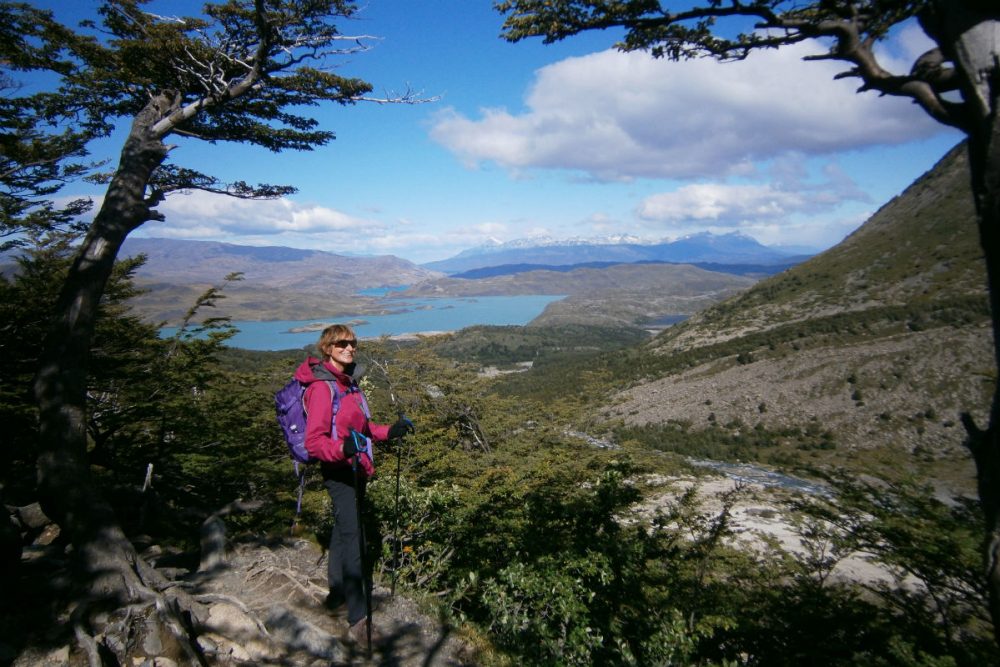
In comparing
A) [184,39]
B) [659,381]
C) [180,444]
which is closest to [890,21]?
[184,39]

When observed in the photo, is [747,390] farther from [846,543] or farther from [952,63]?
[952,63]

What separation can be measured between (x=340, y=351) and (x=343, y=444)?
28.3 inches

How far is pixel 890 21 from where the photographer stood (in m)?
3.63

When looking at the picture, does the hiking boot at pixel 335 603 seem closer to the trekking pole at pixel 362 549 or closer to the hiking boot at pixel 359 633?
the hiking boot at pixel 359 633

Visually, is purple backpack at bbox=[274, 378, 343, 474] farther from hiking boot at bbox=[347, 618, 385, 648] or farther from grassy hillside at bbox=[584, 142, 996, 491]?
grassy hillside at bbox=[584, 142, 996, 491]

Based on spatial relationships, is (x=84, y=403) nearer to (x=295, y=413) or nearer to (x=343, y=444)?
(x=295, y=413)

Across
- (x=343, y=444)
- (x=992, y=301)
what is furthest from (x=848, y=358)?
(x=343, y=444)

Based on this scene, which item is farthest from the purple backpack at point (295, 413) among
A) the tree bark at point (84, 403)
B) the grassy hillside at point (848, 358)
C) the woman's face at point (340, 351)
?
the grassy hillside at point (848, 358)

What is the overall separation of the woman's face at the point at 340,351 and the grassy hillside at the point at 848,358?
2757 centimetres

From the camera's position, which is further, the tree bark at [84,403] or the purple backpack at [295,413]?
the purple backpack at [295,413]

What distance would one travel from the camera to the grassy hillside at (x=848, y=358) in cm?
4832

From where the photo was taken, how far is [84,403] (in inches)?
154

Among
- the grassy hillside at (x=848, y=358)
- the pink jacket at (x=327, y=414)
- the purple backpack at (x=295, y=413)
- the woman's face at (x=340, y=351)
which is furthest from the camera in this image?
the grassy hillside at (x=848, y=358)

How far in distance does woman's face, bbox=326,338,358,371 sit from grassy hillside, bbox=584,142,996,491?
90.5 ft
